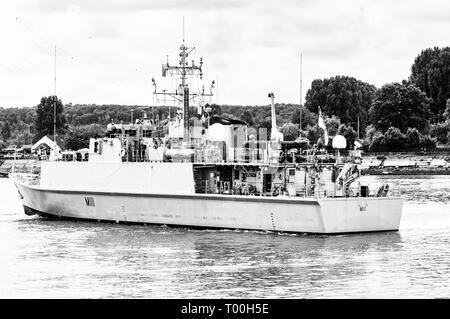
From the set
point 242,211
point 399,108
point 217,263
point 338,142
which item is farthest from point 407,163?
point 217,263

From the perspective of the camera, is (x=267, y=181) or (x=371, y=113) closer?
(x=267, y=181)

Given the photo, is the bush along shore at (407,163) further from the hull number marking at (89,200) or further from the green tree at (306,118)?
the hull number marking at (89,200)

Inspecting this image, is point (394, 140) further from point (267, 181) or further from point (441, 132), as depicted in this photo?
point (267, 181)

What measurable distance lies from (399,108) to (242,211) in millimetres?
86953

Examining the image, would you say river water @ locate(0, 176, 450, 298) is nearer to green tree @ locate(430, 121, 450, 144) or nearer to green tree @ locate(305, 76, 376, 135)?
green tree @ locate(430, 121, 450, 144)

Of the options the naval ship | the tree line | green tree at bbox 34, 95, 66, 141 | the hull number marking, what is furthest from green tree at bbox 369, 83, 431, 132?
the hull number marking

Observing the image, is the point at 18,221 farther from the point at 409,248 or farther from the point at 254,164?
the point at 409,248

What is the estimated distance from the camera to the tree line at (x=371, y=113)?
4692 inches

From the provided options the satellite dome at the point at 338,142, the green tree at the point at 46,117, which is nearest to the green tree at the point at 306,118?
the green tree at the point at 46,117

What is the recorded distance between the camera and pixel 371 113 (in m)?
126

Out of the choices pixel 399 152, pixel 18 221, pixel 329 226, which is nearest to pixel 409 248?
pixel 329 226

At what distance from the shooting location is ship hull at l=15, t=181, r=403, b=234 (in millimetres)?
38406

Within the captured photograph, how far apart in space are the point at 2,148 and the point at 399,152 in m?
62.7

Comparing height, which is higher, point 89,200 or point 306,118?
point 306,118
